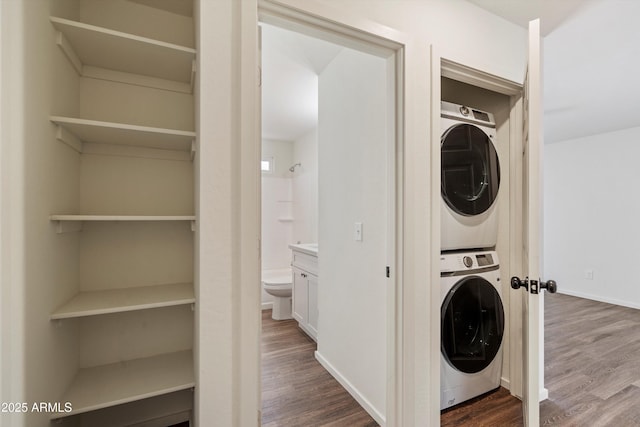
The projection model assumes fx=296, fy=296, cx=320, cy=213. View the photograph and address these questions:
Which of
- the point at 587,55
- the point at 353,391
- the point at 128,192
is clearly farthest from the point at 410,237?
the point at 587,55

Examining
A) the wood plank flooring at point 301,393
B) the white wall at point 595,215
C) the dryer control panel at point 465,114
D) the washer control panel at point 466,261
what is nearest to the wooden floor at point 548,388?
the wood plank flooring at point 301,393

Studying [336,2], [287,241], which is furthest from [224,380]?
[287,241]

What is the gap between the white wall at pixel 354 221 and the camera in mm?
1783

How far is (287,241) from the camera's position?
4.60 m

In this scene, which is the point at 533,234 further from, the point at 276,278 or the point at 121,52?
the point at 276,278

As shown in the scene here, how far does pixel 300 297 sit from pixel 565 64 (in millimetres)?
3146

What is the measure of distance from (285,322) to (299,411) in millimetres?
1638

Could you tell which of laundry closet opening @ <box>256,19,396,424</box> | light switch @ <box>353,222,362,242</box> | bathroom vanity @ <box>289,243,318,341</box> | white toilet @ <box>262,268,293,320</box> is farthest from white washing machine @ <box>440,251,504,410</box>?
white toilet @ <box>262,268,293,320</box>

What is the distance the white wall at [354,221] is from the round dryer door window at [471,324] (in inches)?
16.7

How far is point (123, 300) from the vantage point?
3.93 feet

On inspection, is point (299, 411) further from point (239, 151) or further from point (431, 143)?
point (431, 143)

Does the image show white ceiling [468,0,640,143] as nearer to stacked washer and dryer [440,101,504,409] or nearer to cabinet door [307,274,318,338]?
stacked washer and dryer [440,101,504,409]

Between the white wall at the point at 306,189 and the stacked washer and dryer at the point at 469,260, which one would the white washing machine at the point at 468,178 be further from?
the white wall at the point at 306,189

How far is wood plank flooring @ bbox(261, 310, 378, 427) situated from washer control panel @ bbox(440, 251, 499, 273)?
1033 millimetres
